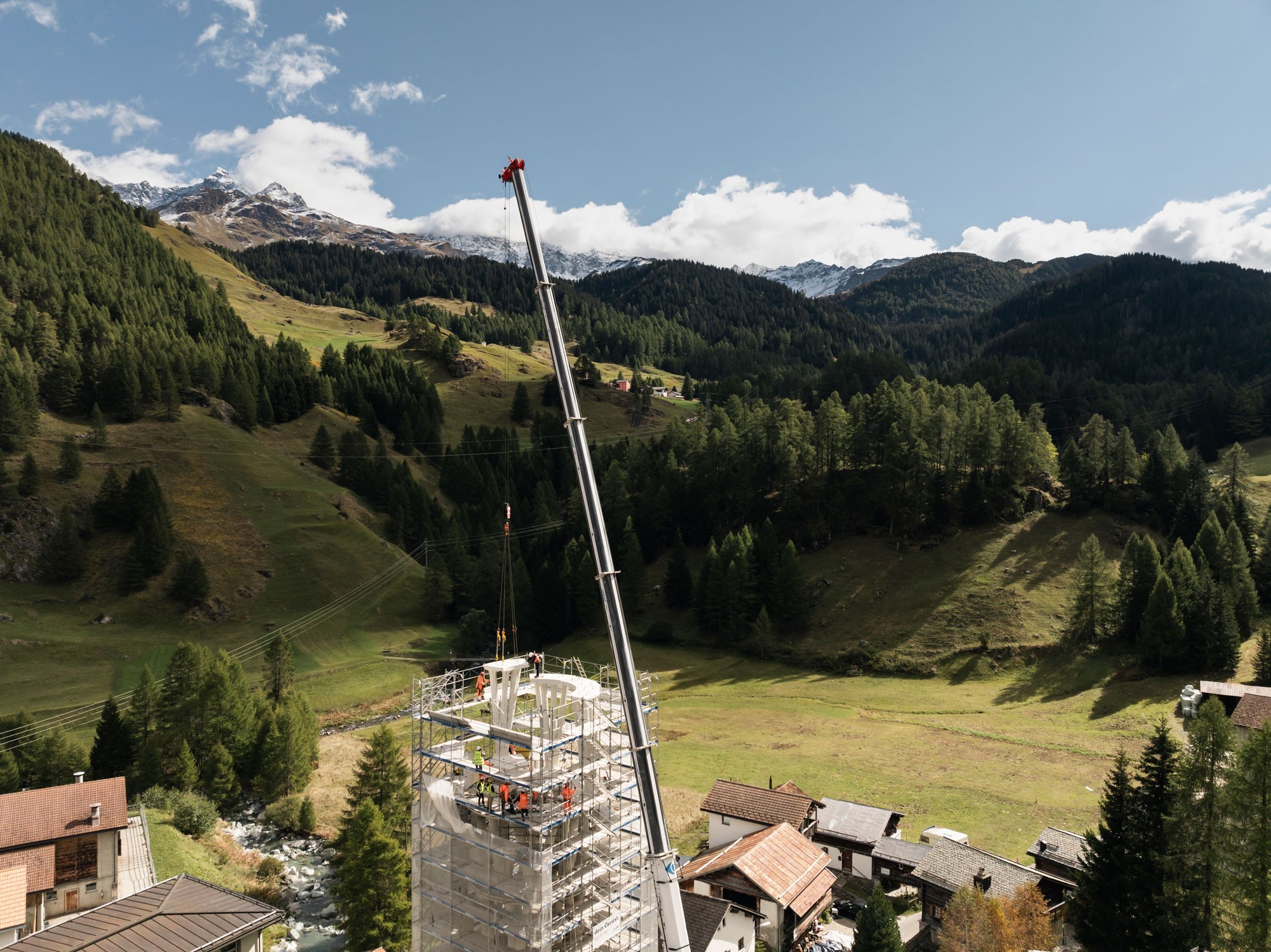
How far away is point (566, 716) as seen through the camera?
28250 mm

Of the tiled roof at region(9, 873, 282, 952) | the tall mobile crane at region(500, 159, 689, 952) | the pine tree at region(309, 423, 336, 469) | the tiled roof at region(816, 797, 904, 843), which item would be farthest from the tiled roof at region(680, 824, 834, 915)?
the pine tree at region(309, 423, 336, 469)

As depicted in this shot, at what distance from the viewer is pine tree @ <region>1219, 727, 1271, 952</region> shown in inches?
1048

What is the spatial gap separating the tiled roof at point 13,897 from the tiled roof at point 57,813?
3.38 m

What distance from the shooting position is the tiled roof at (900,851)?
41812mm

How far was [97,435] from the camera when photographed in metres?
110

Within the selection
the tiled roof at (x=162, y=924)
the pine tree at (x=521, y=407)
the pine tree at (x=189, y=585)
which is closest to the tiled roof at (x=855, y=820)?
the tiled roof at (x=162, y=924)

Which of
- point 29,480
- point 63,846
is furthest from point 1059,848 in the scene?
point 29,480

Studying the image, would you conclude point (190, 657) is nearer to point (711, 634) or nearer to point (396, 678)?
point (396, 678)

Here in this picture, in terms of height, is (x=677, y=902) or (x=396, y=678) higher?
(x=677, y=902)

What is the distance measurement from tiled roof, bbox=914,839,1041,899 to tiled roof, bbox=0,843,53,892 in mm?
46706

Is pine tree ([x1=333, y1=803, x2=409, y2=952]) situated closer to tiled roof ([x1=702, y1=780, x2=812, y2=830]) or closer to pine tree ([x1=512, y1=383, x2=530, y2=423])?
tiled roof ([x1=702, y1=780, x2=812, y2=830])

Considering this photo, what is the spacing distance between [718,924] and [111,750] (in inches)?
1957

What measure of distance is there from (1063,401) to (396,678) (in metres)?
135

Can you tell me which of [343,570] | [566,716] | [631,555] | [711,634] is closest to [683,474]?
[631,555]
